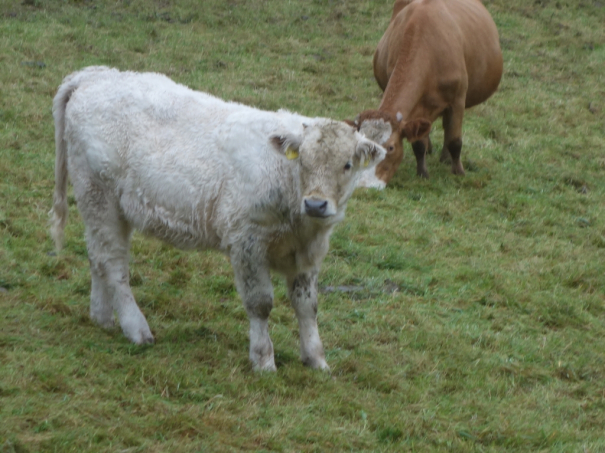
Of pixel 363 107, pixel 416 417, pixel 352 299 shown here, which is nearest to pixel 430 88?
pixel 363 107

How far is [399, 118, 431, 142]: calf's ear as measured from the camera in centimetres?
1008

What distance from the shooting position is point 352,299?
714cm

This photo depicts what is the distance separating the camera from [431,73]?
10.7 meters

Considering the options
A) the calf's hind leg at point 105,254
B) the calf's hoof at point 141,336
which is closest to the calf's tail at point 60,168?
the calf's hind leg at point 105,254

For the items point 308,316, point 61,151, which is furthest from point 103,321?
point 308,316

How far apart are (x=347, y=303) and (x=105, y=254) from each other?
2066 mm

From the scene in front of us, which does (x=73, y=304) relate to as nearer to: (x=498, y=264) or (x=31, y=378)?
(x=31, y=378)

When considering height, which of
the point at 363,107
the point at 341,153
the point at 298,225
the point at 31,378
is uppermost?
the point at 341,153

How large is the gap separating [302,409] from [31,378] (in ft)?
5.19

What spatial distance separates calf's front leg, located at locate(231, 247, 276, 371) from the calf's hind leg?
34.4 inches

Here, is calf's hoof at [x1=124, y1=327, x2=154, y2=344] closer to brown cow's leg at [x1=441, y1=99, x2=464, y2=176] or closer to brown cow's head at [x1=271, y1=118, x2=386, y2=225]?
brown cow's head at [x1=271, y1=118, x2=386, y2=225]

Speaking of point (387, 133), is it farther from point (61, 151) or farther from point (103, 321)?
point (103, 321)

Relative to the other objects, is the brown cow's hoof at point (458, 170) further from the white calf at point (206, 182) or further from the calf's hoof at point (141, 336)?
the calf's hoof at point (141, 336)

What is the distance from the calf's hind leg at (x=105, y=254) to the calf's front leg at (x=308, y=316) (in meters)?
1.11
